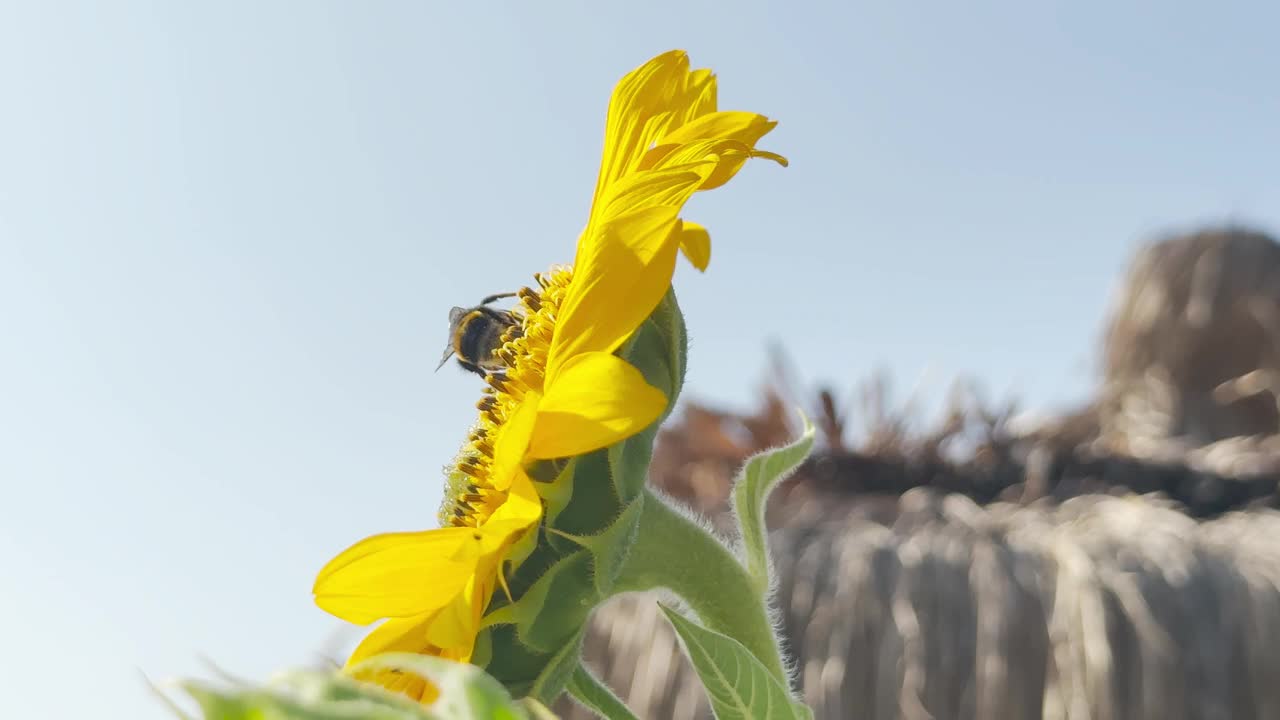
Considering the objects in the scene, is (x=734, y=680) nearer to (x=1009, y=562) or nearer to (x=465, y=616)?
(x=465, y=616)

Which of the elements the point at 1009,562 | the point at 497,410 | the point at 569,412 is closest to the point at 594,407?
the point at 569,412

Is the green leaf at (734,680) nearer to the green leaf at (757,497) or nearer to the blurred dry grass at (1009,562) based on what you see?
the green leaf at (757,497)

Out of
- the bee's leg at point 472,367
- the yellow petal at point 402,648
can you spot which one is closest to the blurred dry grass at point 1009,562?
the bee's leg at point 472,367

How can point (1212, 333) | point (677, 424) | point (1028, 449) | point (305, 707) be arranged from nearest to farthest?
point (305, 707), point (1028, 449), point (677, 424), point (1212, 333)

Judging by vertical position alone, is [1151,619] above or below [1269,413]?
below

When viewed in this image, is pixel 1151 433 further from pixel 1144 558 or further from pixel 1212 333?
pixel 1144 558

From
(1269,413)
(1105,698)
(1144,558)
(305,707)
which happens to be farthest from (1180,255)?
(305,707)

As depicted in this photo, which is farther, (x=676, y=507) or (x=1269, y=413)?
(x=1269, y=413)
